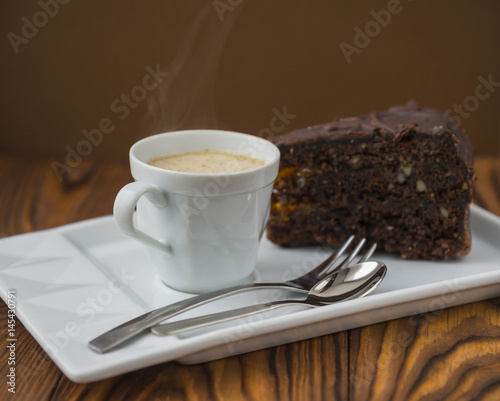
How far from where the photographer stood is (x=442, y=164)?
1664 mm

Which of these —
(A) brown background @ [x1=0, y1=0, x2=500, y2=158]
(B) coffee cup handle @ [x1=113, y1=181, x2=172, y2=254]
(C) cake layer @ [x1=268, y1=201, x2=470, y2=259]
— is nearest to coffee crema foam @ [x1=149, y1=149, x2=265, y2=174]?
(B) coffee cup handle @ [x1=113, y1=181, x2=172, y2=254]

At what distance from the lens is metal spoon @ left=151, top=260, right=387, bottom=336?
1284mm

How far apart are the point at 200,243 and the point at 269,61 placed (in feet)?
5.06

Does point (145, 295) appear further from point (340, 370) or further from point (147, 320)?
point (340, 370)

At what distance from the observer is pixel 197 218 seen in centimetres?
143

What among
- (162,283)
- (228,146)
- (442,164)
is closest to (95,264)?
(162,283)

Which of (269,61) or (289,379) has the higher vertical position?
(269,61)

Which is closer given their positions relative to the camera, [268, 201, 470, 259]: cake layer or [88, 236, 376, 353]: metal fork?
[88, 236, 376, 353]: metal fork

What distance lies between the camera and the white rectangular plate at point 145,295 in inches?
47.9

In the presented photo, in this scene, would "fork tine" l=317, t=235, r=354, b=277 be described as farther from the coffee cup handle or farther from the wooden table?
the coffee cup handle

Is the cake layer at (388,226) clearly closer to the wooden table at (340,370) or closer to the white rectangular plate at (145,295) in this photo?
the white rectangular plate at (145,295)

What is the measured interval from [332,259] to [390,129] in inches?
14.6

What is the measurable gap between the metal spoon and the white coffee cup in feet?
0.62

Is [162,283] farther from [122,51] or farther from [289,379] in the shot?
[122,51]
